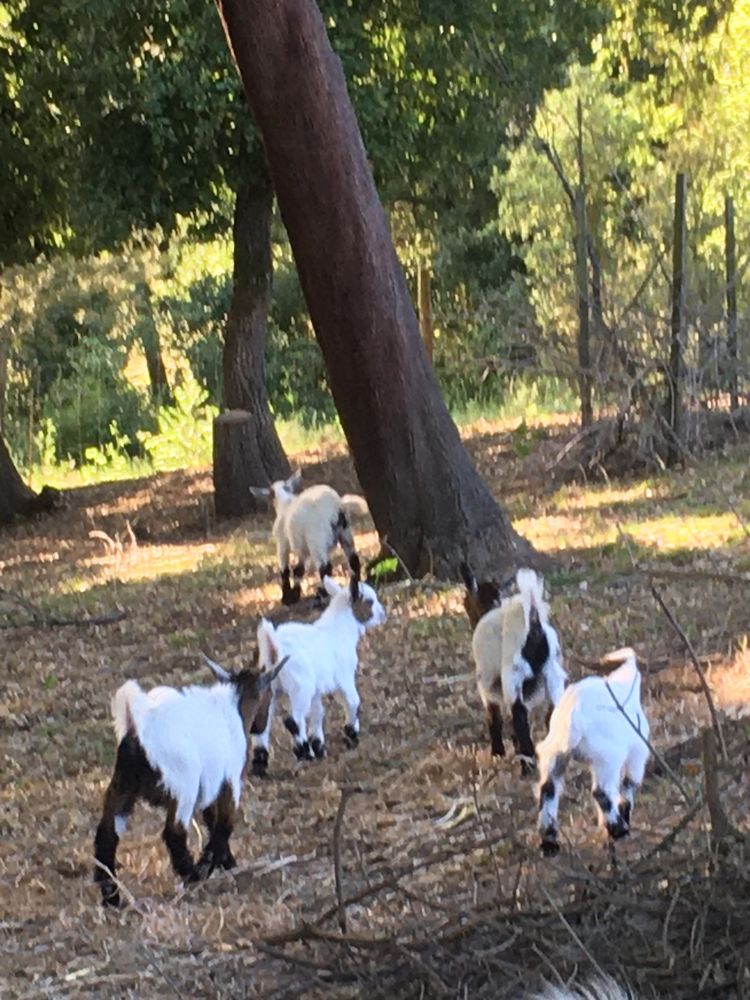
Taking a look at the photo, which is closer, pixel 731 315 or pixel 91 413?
pixel 731 315

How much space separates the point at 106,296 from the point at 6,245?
36.1ft

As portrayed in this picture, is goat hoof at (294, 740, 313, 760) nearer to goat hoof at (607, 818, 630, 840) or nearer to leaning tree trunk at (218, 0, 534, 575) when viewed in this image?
goat hoof at (607, 818, 630, 840)

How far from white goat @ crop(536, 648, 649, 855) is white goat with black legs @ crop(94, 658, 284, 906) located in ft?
3.52

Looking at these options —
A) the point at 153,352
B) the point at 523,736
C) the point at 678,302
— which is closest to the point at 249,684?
the point at 523,736

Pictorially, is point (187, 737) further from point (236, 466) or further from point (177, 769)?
point (236, 466)

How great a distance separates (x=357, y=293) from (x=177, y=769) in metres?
5.58

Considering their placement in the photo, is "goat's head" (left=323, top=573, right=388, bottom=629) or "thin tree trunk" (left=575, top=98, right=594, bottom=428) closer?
"goat's head" (left=323, top=573, right=388, bottom=629)

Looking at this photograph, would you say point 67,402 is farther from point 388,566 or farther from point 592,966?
point 592,966

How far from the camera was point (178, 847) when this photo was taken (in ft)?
16.1

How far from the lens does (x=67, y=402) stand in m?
27.1

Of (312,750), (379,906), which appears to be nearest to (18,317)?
(312,750)

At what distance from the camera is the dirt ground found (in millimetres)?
3734

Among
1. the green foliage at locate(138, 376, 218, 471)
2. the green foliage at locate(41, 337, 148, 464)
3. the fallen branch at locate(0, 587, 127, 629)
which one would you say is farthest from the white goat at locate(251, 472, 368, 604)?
the green foliage at locate(41, 337, 148, 464)

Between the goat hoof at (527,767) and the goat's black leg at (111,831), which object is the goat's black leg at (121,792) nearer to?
the goat's black leg at (111,831)
